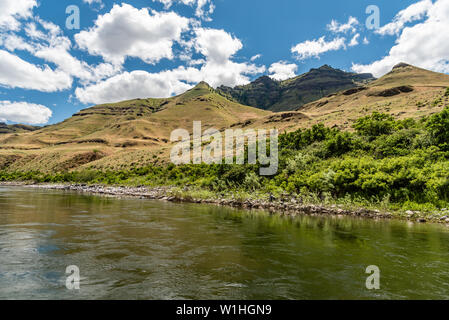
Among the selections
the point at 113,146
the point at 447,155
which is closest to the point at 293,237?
the point at 447,155

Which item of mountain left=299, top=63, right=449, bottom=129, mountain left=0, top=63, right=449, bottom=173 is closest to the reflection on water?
mountain left=0, top=63, right=449, bottom=173

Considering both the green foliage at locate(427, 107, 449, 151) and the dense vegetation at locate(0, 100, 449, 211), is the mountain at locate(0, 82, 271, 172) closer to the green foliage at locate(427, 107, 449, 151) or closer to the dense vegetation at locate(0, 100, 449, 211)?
the dense vegetation at locate(0, 100, 449, 211)

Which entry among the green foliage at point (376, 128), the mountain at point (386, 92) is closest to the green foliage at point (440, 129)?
the green foliage at point (376, 128)

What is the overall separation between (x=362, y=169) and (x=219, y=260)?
18.2m

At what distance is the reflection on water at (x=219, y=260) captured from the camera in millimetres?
6211

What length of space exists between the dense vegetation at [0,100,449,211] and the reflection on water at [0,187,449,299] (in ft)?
19.3

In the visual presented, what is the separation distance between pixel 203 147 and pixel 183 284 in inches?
2457

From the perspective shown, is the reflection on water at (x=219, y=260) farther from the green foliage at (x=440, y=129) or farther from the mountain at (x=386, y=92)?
the mountain at (x=386, y=92)

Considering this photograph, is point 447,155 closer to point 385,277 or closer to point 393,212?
point 393,212

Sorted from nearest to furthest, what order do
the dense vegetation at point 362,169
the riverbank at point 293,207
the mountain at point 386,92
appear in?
1. the riverbank at point 293,207
2. the dense vegetation at point 362,169
3. the mountain at point 386,92

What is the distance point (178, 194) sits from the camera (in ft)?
95.5

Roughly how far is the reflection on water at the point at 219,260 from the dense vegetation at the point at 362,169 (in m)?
5.90

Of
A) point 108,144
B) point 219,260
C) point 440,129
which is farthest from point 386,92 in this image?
point 108,144

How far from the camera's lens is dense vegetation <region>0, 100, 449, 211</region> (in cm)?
1927
